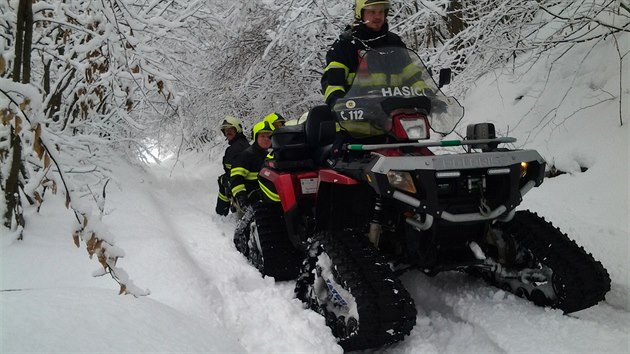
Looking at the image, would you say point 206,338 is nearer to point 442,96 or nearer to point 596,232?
point 442,96

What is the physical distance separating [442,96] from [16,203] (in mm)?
3681

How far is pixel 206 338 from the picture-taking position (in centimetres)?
273

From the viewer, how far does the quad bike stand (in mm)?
2895

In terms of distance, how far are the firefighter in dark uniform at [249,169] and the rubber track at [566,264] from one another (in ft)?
13.5

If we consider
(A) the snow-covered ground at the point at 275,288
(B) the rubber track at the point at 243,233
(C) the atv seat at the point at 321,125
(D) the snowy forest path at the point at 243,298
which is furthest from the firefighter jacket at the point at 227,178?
(C) the atv seat at the point at 321,125

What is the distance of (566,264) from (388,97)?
1.55m

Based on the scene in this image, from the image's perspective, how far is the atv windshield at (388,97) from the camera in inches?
136

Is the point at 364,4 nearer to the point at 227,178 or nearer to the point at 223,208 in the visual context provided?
the point at 227,178

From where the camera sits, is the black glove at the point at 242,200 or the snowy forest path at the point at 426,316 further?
the black glove at the point at 242,200

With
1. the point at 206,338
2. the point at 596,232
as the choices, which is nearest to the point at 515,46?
the point at 596,232

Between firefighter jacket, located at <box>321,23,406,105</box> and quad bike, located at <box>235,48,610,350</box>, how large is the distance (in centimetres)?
16

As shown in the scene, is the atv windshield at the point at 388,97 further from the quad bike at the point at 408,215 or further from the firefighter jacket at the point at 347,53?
the firefighter jacket at the point at 347,53

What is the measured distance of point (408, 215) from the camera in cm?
323

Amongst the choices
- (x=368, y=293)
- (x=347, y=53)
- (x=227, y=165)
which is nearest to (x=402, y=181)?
(x=368, y=293)
